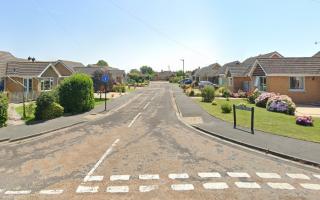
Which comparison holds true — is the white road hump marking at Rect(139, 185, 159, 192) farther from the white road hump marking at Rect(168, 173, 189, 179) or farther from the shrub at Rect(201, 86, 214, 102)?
the shrub at Rect(201, 86, 214, 102)

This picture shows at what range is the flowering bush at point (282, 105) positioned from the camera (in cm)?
2429

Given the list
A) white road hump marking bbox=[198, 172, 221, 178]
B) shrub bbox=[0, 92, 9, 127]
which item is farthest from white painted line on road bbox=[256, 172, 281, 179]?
shrub bbox=[0, 92, 9, 127]

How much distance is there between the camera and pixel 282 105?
979 inches

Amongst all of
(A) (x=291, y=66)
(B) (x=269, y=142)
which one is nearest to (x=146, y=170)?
(B) (x=269, y=142)

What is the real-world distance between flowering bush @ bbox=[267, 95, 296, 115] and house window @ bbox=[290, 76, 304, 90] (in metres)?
8.40

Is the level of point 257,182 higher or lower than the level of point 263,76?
lower

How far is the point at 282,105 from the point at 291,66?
1129cm

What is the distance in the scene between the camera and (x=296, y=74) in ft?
109

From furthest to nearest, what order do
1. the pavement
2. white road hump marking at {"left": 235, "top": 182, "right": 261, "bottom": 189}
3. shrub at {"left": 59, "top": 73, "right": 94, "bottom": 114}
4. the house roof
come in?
the house roof, shrub at {"left": 59, "top": 73, "right": 94, "bottom": 114}, the pavement, white road hump marking at {"left": 235, "top": 182, "right": 261, "bottom": 189}

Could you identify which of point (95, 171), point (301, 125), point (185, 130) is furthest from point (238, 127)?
point (95, 171)

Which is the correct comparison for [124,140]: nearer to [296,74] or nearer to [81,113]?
[81,113]

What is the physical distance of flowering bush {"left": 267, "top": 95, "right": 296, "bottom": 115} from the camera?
24.3 m

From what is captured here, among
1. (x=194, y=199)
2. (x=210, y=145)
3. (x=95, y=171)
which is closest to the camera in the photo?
(x=194, y=199)

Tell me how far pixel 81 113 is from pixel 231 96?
23399 mm
